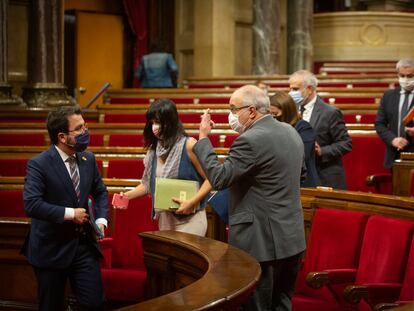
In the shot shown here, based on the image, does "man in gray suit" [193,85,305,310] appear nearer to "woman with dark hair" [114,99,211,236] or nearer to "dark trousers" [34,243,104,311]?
"woman with dark hair" [114,99,211,236]

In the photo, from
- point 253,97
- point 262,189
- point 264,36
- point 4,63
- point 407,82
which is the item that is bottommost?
point 262,189

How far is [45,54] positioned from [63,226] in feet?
20.1

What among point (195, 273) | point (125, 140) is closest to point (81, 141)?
point (195, 273)

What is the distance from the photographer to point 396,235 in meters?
3.77

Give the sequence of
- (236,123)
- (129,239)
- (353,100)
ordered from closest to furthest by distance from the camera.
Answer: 1. (236,123)
2. (129,239)
3. (353,100)

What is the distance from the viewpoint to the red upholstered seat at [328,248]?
4031mm

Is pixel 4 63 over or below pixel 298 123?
over

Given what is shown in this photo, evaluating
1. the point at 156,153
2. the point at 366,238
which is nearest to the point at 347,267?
the point at 366,238

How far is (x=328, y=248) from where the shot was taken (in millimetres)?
4152

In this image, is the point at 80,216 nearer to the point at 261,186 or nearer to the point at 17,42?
the point at 261,186

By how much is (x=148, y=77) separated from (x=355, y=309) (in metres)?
8.19

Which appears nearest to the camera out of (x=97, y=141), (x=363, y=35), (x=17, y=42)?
(x=97, y=141)

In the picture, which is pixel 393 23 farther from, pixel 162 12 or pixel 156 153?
pixel 156 153

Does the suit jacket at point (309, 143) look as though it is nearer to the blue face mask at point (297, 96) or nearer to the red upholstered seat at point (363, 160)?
the blue face mask at point (297, 96)
